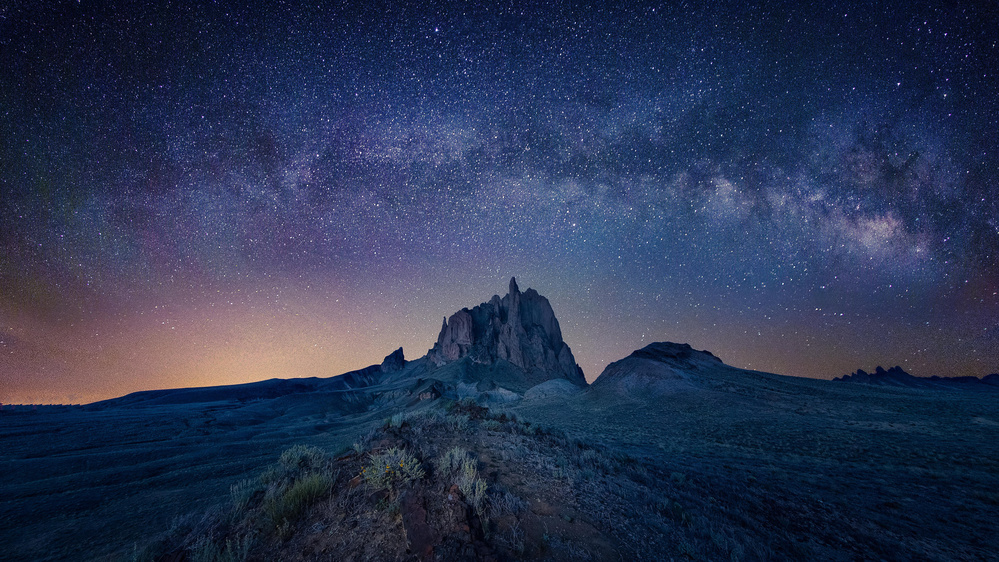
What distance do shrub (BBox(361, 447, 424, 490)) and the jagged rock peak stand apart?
430 ft

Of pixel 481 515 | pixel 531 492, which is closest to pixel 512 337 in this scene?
pixel 531 492

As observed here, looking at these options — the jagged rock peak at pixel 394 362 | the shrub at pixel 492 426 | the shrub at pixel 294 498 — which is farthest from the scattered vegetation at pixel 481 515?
the jagged rock peak at pixel 394 362

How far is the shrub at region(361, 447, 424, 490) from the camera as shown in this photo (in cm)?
563

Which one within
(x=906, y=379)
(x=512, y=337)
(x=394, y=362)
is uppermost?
(x=512, y=337)

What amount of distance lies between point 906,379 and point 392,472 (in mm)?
213702

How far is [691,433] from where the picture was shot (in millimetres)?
22844

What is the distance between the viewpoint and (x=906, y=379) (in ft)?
436

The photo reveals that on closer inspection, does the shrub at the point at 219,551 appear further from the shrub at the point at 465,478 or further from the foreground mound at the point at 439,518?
the shrub at the point at 465,478

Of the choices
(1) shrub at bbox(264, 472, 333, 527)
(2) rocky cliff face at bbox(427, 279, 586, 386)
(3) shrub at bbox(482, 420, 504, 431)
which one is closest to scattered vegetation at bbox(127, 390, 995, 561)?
(1) shrub at bbox(264, 472, 333, 527)

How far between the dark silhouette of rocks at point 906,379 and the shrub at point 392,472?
181m

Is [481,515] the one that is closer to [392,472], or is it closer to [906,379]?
[392,472]

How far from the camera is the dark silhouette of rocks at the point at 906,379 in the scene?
128250 millimetres

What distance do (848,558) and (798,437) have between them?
16.5 meters

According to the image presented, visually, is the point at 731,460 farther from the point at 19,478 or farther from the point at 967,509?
the point at 19,478
